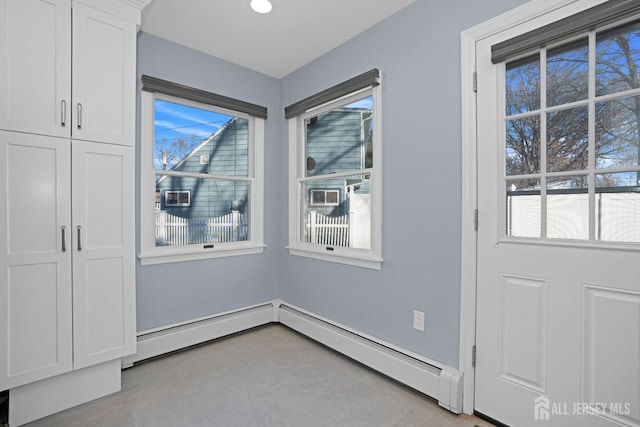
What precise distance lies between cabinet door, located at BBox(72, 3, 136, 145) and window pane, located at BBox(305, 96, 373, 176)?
1.59 metres

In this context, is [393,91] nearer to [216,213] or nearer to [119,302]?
Result: [216,213]

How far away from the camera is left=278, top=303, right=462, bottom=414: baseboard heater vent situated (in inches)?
73.2

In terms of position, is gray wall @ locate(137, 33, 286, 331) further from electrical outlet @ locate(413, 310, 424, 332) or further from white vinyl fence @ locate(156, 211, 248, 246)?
electrical outlet @ locate(413, 310, 424, 332)

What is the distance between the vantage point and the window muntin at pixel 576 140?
139cm

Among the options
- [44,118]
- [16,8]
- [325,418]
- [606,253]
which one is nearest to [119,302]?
[44,118]

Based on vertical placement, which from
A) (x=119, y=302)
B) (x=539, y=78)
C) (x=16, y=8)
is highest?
(x=16, y=8)

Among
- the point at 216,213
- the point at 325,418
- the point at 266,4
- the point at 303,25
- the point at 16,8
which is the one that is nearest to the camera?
the point at 16,8

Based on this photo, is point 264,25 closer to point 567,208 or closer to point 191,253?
point 191,253

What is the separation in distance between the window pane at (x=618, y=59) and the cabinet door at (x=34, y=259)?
2.82 m

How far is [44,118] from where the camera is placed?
1763 mm

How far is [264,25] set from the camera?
2.43m

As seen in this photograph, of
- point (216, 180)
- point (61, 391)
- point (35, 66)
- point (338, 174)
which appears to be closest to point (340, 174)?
point (338, 174)

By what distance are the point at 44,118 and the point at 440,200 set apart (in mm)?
2363

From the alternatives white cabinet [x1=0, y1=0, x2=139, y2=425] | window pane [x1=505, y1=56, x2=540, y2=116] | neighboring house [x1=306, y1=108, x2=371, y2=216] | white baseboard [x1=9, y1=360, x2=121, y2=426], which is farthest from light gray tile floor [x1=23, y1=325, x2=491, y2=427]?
window pane [x1=505, y1=56, x2=540, y2=116]
